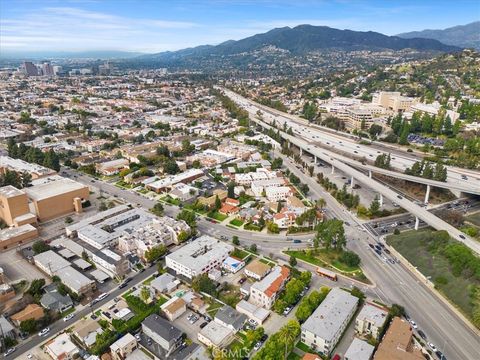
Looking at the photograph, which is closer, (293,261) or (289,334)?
(289,334)

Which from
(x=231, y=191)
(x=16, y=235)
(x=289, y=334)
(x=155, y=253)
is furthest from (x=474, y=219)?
(x=16, y=235)

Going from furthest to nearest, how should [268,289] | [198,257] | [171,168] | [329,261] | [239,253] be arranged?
1. [171,168]
2. [239,253]
3. [329,261]
4. [198,257]
5. [268,289]

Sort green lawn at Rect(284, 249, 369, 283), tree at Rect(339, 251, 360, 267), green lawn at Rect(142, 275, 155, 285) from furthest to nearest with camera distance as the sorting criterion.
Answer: tree at Rect(339, 251, 360, 267)
green lawn at Rect(284, 249, 369, 283)
green lawn at Rect(142, 275, 155, 285)

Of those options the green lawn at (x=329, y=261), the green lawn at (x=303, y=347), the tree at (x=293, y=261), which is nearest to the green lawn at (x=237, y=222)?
the green lawn at (x=329, y=261)

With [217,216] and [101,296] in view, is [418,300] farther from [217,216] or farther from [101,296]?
[101,296]

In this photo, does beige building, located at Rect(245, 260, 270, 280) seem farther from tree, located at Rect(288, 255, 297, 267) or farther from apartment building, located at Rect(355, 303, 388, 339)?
apartment building, located at Rect(355, 303, 388, 339)

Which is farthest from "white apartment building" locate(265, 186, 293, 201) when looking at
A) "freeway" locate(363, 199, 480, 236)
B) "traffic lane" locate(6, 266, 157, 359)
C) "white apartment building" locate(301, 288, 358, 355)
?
"white apartment building" locate(301, 288, 358, 355)

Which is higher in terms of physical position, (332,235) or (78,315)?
(332,235)
